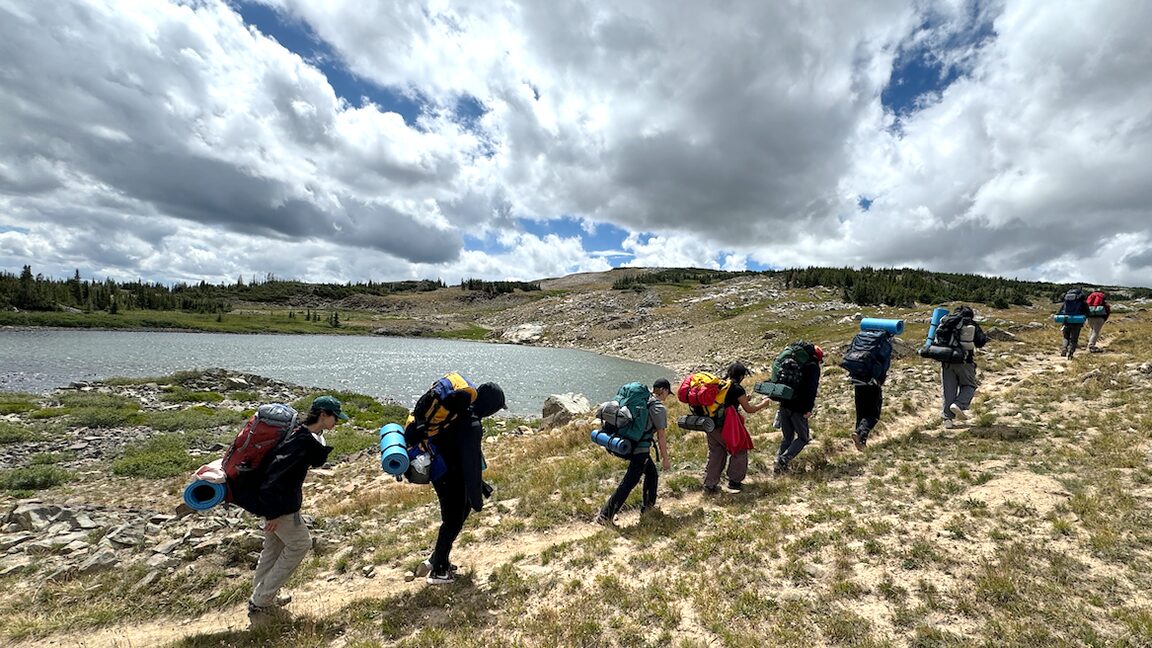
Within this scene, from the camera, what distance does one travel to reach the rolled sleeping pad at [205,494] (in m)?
5.75

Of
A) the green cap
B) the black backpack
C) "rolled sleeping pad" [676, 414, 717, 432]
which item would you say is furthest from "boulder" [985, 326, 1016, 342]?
the green cap

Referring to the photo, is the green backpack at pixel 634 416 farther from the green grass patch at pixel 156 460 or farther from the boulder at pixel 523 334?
the boulder at pixel 523 334

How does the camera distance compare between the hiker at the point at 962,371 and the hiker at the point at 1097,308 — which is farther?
the hiker at the point at 1097,308

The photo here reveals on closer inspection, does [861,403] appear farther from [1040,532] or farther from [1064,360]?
[1064,360]

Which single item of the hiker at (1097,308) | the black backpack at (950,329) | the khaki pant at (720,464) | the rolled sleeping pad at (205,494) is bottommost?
the khaki pant at (720,464)

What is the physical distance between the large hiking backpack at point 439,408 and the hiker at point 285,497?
3.38 feet

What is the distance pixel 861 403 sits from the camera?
471 inches

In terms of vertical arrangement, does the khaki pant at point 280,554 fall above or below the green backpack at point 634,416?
below

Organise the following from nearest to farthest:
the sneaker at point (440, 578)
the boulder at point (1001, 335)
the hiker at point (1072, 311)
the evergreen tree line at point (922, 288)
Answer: the sneaker at point (440, 578) → the hiker at point (1072, 311) → the boulder at point (1001, 335) → the evergreen tree line at point (922, 288)

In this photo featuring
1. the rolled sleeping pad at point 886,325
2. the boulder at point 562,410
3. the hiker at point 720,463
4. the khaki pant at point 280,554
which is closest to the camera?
the khaki pant at point 280,554

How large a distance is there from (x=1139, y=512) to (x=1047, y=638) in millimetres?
4208

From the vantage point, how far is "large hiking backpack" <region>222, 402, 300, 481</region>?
5.89m

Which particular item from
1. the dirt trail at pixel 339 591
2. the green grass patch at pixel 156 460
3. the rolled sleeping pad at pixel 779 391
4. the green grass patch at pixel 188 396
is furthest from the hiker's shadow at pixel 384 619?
the green grass patch at pixel 188 396

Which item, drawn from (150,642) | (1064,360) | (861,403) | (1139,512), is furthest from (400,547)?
(1064,360)
